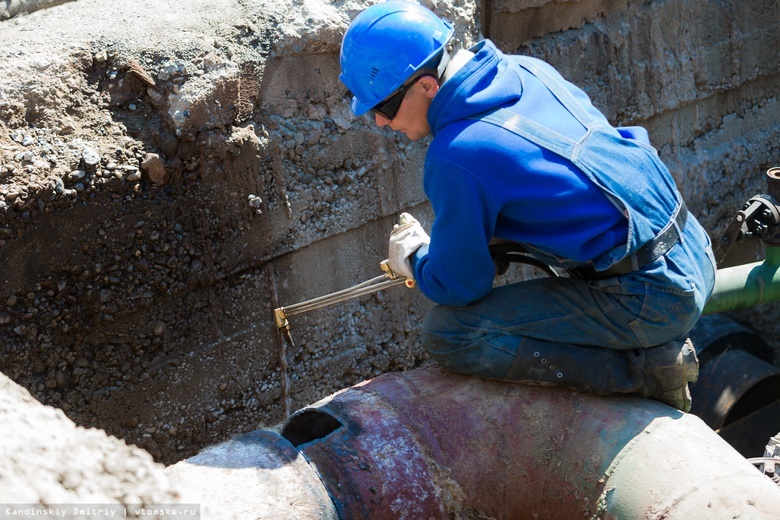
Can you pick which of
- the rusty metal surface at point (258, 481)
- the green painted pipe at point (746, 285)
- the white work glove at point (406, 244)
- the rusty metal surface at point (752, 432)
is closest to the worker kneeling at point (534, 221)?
the white work glove at point (406, 244)

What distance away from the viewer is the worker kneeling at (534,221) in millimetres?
2266

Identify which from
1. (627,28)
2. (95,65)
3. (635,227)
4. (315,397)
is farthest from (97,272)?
(627,28)

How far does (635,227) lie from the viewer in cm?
228

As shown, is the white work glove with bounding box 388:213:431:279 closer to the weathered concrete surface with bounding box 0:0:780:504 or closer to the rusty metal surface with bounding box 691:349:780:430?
the weathered concrete surface with bounding box 0:0:780:504

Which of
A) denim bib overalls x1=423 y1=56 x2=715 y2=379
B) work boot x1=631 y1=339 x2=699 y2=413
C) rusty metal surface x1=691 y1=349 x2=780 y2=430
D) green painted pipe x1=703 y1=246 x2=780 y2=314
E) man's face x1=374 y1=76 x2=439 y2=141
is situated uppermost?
man's face x1=374 y1=76 x2=439 y2=141

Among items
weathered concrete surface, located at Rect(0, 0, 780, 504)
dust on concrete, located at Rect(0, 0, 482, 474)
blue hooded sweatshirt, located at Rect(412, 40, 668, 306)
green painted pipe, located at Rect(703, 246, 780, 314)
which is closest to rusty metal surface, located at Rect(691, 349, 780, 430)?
green painted pipe, located at Rect(703, 246, 780, 314)

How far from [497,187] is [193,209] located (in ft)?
4.75

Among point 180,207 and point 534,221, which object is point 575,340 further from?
point 180,207

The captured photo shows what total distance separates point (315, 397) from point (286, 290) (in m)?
0.57

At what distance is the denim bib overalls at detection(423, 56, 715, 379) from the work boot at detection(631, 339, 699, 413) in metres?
0.03

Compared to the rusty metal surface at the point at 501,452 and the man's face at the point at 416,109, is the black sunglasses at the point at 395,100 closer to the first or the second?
the man's face at the point at 416,109

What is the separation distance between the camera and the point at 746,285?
11.4 ft

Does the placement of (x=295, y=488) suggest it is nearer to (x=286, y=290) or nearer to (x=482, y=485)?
(x=482, y=485)

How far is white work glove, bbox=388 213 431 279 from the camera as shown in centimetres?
263
